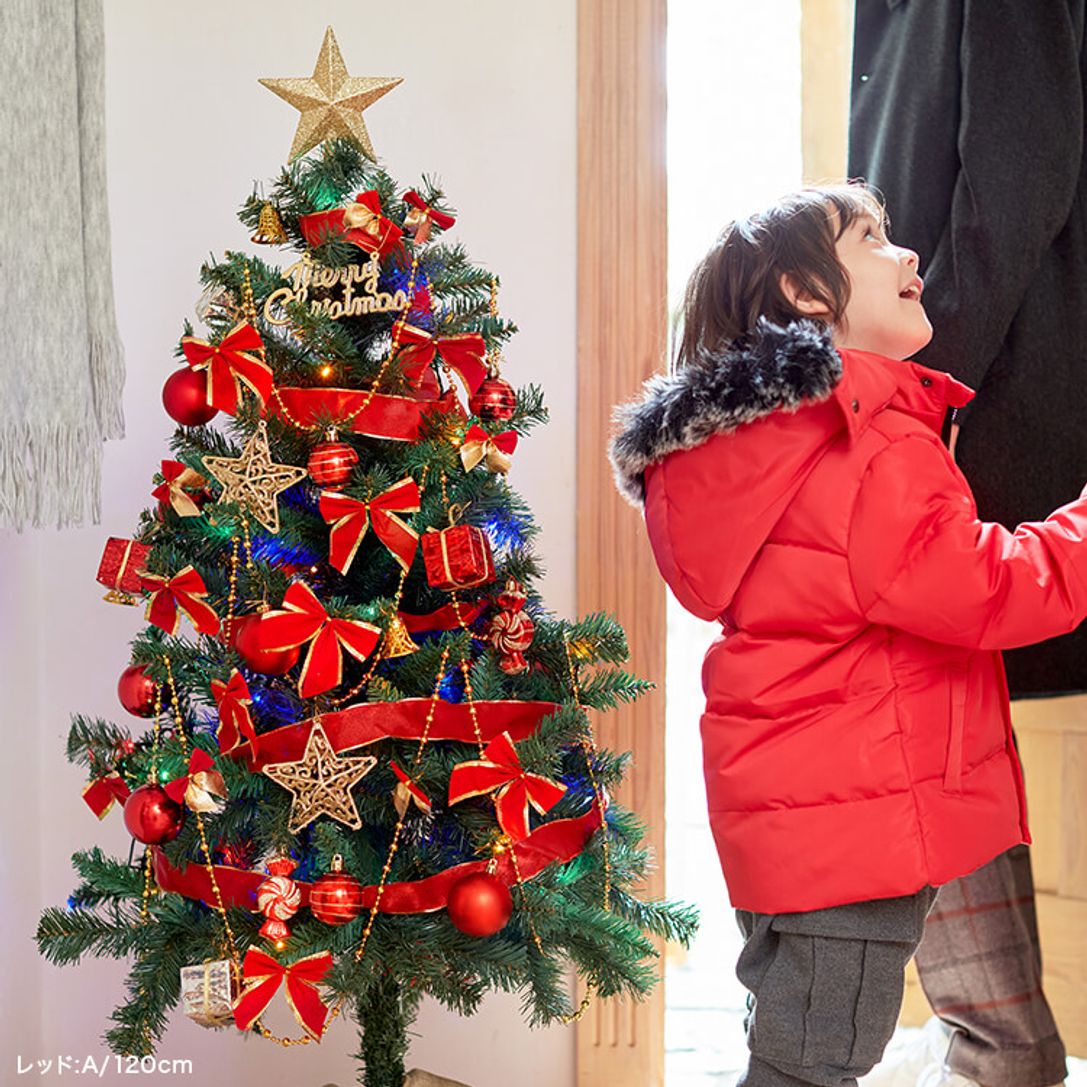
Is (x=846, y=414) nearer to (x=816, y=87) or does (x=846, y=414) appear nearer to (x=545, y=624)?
(x=545, y=624)

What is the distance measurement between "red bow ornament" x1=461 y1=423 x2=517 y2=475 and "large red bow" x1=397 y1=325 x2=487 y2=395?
59 millimetres

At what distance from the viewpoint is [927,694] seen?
1263mm

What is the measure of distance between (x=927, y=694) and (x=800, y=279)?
446 millimetres

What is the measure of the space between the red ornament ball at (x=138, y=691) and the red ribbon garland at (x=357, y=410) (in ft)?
1.01

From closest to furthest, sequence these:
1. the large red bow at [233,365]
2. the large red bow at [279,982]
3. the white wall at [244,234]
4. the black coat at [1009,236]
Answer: the large red bow at [279,982]
the large red bow at [233,365]
the black coat at [1009,236]
the white wall at [244,234]

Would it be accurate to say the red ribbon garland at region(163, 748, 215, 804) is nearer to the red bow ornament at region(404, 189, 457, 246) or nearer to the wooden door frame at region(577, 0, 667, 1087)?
the red bow ornament at region(404, 189, 457, 246)

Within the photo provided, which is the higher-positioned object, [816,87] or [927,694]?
[816,87]

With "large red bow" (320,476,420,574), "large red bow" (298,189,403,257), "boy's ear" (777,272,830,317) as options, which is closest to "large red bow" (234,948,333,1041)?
"large red bow" (320,476,420,574)

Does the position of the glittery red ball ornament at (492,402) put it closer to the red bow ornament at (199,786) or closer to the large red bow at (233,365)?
the large red bow at (233,365)

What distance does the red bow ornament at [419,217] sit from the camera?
133cm

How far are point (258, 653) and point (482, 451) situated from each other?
0.97 ft

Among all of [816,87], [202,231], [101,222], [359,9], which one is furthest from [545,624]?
[816,87]

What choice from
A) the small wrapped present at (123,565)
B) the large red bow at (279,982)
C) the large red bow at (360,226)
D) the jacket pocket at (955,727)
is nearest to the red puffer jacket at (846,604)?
the jacket pocket at (955,727)

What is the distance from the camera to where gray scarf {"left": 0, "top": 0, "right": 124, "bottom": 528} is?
1.23 metres
